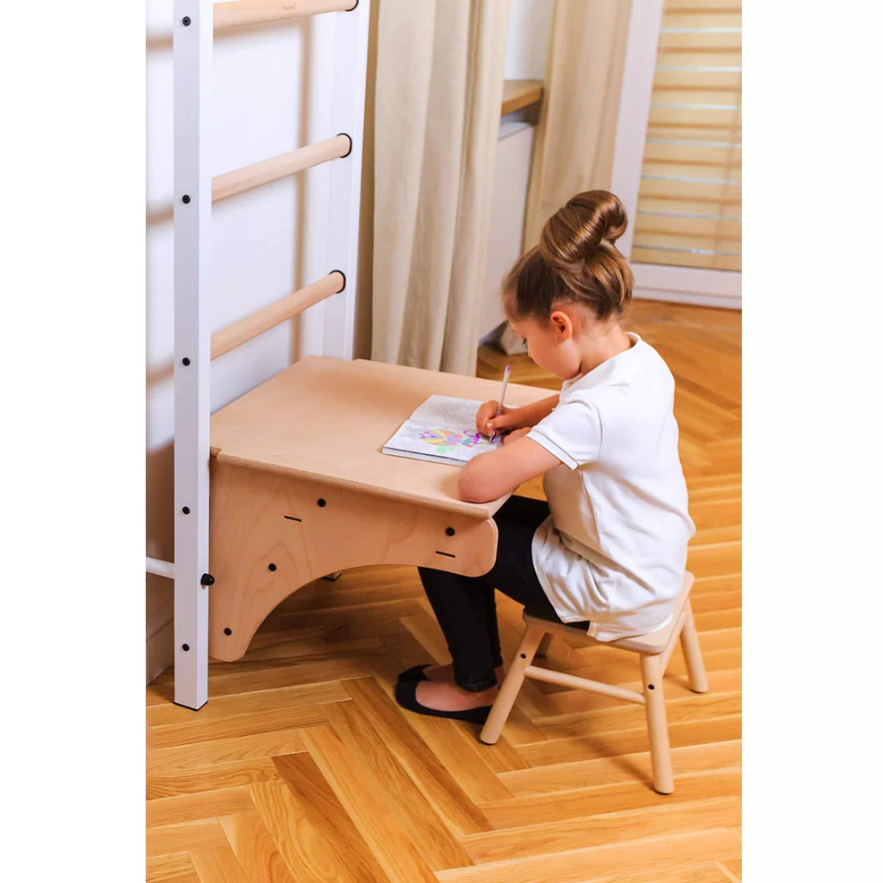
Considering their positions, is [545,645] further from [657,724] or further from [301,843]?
[301,843]

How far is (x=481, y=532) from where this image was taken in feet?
4.05

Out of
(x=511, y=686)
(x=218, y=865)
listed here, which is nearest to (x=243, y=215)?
(x=511, y=686)

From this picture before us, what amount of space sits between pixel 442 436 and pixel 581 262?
1.02 ft

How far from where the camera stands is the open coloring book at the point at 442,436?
4.33 ft

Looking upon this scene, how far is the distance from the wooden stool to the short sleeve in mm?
263

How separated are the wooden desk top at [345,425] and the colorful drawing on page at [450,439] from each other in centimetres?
5

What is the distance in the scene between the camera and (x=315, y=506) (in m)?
1.32

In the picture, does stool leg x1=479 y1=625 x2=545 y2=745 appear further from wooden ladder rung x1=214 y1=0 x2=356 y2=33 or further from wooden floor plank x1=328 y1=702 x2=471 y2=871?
wooden ladder rung x1=214 y1=0 x2=356 y2=33

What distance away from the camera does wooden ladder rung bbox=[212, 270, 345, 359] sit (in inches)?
53.1

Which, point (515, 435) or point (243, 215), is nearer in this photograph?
point (515, 435)

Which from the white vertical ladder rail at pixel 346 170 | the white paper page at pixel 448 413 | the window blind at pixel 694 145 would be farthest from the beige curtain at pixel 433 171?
the window blind at pixel 694 145

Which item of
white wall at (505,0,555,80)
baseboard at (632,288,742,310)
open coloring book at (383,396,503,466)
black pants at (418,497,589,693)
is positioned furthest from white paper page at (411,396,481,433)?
baseboard at (632,288,742,310)

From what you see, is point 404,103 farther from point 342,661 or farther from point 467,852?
point 467,852

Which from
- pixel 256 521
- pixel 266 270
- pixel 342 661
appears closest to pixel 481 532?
pixel 256 521
